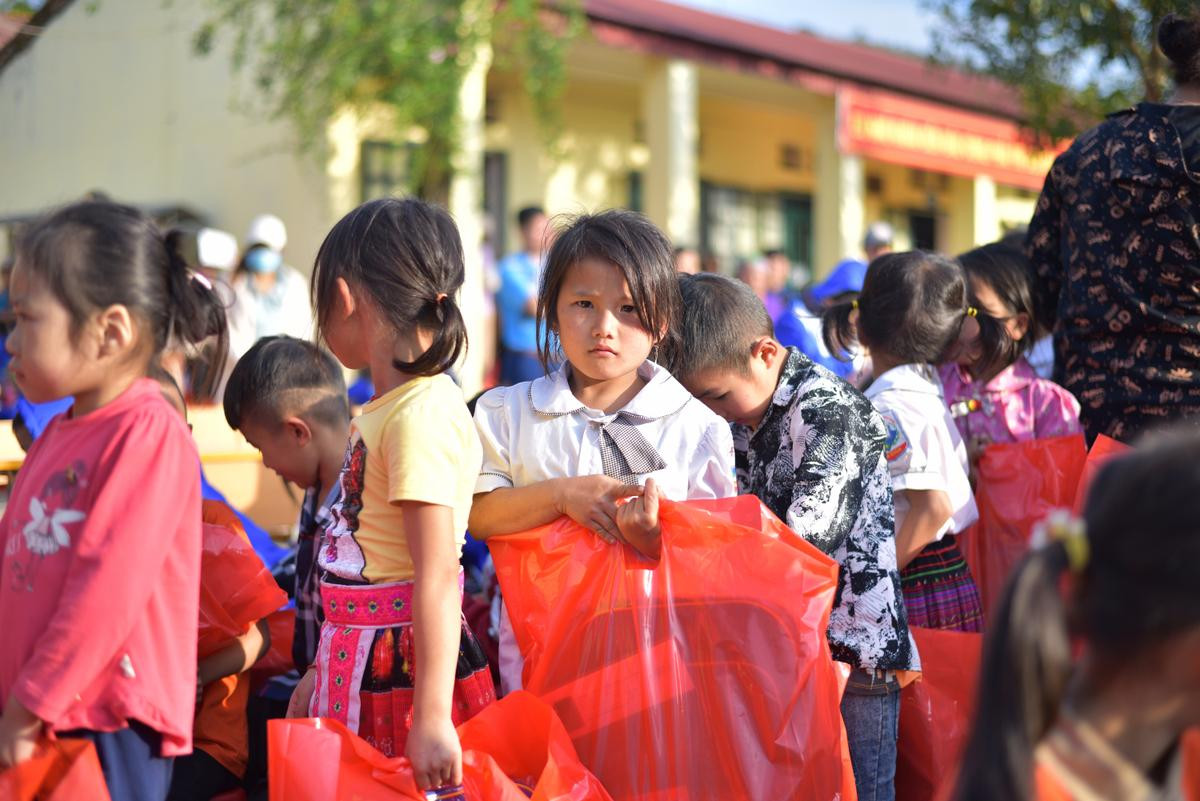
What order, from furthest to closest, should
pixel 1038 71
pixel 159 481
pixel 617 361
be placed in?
pixel 1038 71 → pixel 617 361 → pixel 159 481

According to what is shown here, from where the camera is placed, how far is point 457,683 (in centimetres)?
256

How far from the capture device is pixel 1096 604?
4.64 ft

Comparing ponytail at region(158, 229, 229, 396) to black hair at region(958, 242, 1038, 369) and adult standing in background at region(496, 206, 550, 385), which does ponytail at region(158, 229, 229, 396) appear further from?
adult standing in background at region(496, 206, 550, 385)

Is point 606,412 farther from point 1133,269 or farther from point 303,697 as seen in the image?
point 1133,269

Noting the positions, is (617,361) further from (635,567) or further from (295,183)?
(295,183)

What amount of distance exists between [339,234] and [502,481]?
585mm

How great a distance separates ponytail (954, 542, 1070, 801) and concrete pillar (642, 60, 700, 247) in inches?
433

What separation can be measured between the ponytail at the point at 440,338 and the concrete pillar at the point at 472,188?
26.3 feet

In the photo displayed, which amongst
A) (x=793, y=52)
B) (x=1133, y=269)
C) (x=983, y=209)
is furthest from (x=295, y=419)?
(x=983, y=209)

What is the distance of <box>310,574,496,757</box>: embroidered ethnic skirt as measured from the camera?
2.40m

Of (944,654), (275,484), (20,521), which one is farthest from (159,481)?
(275,484)

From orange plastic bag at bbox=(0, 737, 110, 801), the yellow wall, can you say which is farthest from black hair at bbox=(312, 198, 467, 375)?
the yellow wall

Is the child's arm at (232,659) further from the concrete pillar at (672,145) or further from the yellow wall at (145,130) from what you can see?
the concrete pillar at (672,145)

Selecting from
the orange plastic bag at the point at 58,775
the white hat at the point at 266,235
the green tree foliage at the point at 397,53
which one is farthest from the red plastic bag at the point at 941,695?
the green tree foliage at the point at 397,53
